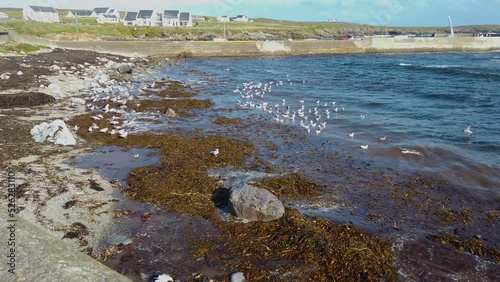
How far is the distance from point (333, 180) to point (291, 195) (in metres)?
1.82

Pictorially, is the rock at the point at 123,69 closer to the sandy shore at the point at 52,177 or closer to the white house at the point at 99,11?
the sandy shore at the point at 52,177

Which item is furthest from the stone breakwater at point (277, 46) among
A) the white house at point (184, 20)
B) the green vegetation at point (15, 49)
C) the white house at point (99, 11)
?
the white house at point (99, 11)

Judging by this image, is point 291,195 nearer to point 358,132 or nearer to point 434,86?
point 358,132

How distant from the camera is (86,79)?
984 inches

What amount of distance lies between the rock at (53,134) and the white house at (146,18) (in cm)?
11278

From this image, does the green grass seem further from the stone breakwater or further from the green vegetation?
the green vegetation

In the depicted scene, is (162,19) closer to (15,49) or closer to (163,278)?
(15,49)

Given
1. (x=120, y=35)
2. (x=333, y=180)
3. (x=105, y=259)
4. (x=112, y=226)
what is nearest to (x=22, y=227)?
(x=105, y=259)

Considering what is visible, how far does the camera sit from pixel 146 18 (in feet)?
381

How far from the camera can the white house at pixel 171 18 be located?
117125 millimetres

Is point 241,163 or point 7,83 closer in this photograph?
point 241,163

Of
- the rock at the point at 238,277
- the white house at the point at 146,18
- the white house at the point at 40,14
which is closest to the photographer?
the rock at the point at 238,277

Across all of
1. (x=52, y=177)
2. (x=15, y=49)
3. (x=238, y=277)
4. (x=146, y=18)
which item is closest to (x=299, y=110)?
(x=52, y=177)

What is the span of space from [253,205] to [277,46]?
58.9 meters
